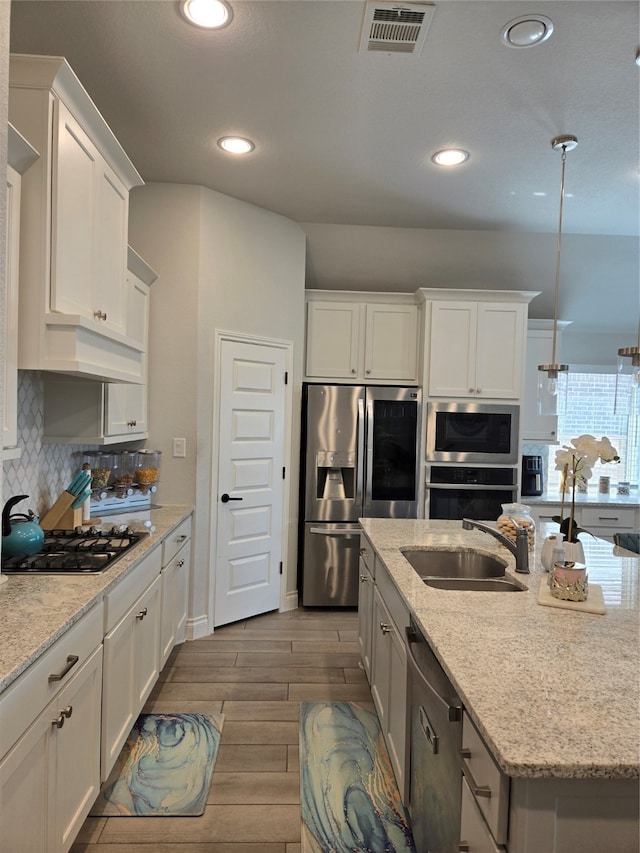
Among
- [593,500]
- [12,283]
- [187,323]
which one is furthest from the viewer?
[593,500]

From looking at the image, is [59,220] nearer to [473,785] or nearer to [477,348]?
[473,785]

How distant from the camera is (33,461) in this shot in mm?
2492

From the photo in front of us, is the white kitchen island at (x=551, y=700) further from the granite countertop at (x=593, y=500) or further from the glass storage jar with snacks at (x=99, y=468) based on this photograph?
the granite countertop at (x=593, y=500)

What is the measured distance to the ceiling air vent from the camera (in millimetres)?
1845

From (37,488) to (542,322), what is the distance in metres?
4.09

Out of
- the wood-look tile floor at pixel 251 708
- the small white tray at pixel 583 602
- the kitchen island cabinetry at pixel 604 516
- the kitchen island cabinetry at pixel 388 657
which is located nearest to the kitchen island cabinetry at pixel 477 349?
the kitchen island cabinetry at pixel 604 516

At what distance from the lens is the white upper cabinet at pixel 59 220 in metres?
1.81

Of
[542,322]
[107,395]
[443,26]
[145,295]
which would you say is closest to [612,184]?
[542,322]

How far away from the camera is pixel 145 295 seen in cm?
331

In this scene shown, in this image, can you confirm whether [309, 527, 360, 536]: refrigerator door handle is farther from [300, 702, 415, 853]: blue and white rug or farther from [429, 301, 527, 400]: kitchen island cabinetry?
[300, 702, 415, 853]: blue and white rug

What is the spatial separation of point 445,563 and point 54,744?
168cm

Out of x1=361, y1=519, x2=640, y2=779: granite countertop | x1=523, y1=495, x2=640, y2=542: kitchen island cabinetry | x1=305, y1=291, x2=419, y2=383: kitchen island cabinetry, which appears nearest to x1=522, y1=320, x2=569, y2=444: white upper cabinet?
x1=523, y1=495, x2=640, y2=542: kitchen island cabinetry

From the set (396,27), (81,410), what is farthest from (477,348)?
(81,410)

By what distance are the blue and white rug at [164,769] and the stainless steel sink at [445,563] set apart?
121cm
